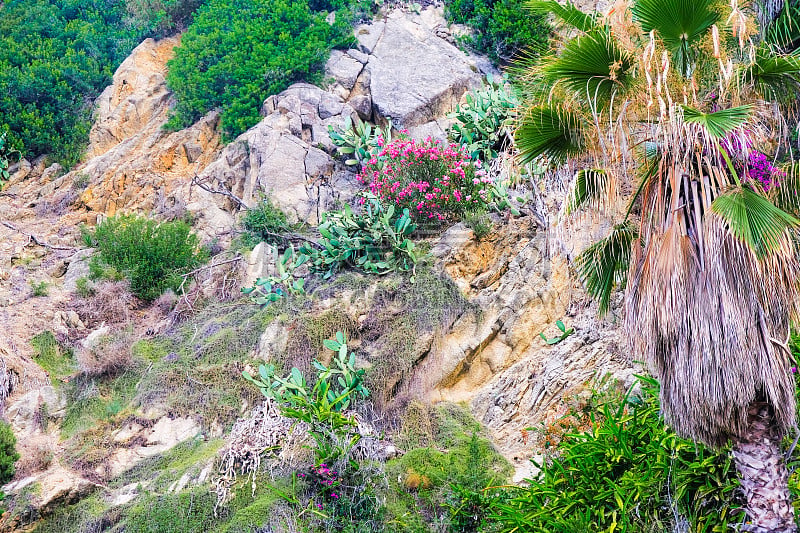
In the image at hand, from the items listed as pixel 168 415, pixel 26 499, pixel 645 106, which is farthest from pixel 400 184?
pixel 26 499

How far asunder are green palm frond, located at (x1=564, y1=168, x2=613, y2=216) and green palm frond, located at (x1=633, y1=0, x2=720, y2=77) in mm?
1070

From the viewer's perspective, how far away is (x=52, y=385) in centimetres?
1084

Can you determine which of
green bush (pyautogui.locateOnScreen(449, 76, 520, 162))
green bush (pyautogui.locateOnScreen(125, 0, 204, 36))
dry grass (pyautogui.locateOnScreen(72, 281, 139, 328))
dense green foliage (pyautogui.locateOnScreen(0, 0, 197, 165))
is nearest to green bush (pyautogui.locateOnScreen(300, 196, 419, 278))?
green bush (pyautogui.locateOnScreen(449, 76, 520, 162))

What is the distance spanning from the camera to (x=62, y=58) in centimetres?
1869

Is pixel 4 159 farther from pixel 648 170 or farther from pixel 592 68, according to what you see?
pixel 648 170

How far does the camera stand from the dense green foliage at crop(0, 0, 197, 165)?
17.6 m

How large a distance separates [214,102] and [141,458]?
10043mm

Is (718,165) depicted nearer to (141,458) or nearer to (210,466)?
(210,466)

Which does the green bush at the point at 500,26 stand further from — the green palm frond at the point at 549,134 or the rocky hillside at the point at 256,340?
the green palm frond at the point at 549,134

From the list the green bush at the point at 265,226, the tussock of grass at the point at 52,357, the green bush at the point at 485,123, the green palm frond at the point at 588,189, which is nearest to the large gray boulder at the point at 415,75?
the green bush at the point at 485,123

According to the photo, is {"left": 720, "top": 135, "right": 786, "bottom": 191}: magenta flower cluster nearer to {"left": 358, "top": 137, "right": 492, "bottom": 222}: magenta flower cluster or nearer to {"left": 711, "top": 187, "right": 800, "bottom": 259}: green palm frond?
{"left": 711, "top": 187, "right": 800, "bottom": 259}: green palm frond

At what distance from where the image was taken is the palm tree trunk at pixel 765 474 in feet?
17.1

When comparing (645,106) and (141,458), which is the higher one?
(645,106)

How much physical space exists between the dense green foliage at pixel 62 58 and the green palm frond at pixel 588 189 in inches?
596
